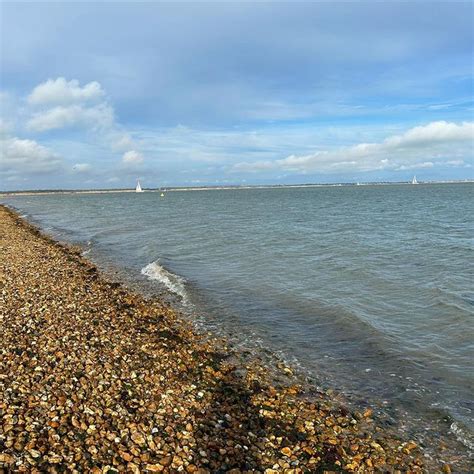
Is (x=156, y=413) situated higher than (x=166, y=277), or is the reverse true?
(x=166, y=277)

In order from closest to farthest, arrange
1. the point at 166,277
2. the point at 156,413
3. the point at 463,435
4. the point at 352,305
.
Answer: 1. the point at 156,413
2. the point at 463,435
3. the point at 352,305
4. the point at 166,277

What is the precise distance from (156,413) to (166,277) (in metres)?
14.9

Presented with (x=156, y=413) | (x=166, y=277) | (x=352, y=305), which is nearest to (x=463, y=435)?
(x=156, y=413)

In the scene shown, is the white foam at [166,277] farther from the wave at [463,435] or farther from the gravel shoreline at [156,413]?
the wave at [463,435]

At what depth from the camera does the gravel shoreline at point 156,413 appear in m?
7.14

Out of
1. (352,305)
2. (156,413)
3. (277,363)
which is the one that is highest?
(156,413)

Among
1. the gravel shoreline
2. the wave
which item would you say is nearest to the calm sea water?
the wave

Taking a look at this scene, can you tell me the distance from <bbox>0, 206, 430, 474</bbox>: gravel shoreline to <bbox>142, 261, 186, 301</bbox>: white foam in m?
6.40

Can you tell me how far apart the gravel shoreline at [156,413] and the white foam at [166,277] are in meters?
6.40

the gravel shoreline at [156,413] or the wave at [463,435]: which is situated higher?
the gravel shoreline at [156,413]

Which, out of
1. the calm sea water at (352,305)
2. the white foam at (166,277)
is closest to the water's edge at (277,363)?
the white foam at (166,277)

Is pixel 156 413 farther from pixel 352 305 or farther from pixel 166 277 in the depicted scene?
pixel 166 277

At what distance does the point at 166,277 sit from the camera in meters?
23.1

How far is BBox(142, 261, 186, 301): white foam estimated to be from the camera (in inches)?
806
